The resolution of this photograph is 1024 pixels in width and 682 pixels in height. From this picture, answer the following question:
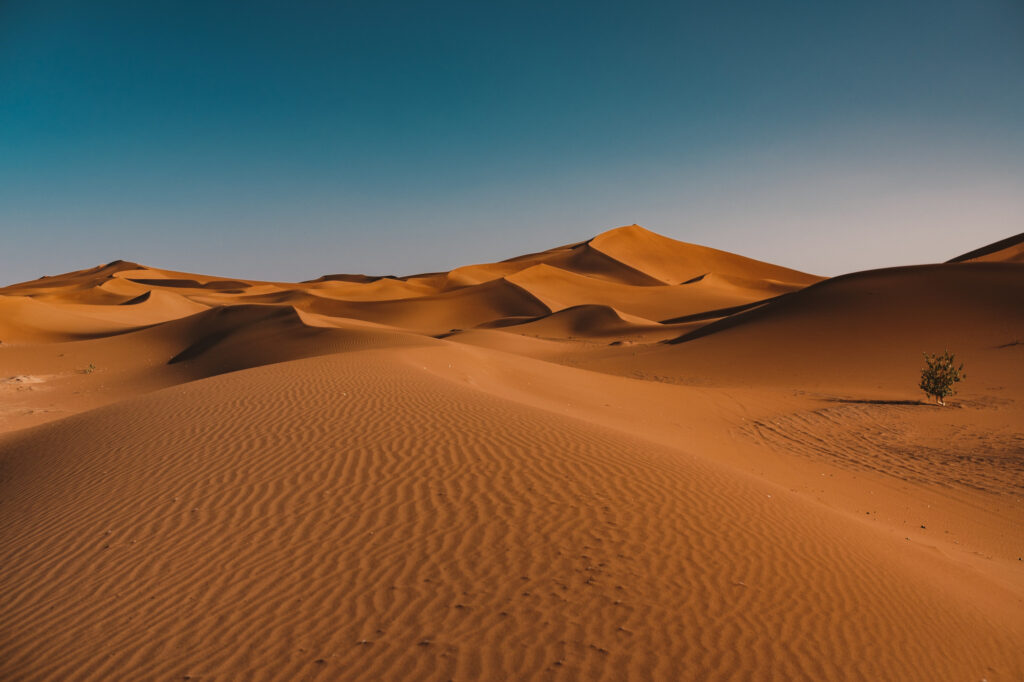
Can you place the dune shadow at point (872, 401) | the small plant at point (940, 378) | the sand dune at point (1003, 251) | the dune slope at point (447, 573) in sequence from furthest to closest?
the sand dune at point (1003, 251), the dune shadow at point (872, 401), the small plant at point (940, 378), the dune slope at point (447, 573)

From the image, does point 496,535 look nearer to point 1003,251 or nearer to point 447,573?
point 447,573

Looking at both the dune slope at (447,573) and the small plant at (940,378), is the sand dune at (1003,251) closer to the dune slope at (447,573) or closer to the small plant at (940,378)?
the small plant at (940,378)

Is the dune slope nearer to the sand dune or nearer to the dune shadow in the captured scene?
the dune shadow

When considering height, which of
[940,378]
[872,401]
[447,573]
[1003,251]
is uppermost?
[1003,251]

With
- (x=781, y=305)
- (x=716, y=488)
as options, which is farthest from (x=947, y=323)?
(x=716, y=488)

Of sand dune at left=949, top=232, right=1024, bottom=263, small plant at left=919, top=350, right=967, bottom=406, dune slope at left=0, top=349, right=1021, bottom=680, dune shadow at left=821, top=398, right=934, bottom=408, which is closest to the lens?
dune slope at left=0, top=349, right=1021, bottom=680

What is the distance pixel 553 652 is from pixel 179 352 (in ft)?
100

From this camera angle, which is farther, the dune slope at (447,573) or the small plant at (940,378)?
the small plant at (940,378)

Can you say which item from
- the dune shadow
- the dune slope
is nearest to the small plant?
the dune shadow

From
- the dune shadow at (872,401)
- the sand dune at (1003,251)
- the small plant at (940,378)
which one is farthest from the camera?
the sand dune at (1003,251)

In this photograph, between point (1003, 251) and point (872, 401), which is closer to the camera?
point (872, 401)

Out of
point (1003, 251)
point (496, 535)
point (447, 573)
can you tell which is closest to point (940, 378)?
point (496, 535)

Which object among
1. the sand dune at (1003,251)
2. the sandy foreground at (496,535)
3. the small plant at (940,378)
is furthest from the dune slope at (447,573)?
the sand dune at (1003,251)

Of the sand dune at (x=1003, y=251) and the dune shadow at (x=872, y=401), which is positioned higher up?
the sand dune at (x=1003, y=251)
